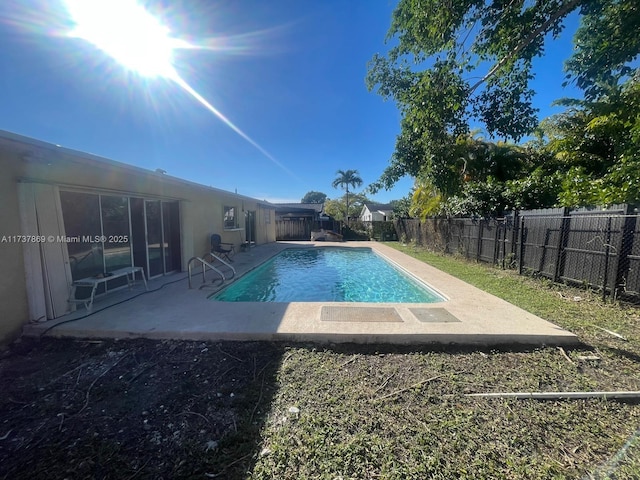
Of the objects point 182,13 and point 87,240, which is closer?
point 87,240

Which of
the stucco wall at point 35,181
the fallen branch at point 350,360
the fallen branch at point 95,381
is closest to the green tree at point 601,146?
the fallen branch at point 350,360

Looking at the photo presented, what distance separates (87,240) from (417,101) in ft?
23.1

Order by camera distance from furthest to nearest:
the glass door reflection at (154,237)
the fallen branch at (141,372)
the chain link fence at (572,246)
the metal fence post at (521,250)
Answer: the metal fence post at (521,250) < the glass door reflection at (154,237) < the chain link fence at (572,246) < the fallen branch at (141,372)

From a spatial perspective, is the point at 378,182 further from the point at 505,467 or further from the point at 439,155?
the point at 505,467

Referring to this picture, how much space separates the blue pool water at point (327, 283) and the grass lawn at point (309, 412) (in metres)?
2.69

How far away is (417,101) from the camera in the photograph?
505 cm

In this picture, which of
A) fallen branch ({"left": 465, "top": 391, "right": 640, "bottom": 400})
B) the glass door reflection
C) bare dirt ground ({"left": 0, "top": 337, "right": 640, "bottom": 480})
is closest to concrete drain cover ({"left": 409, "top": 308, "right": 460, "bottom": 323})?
bare dirt ground ({"left": 0, "top": 337, "right": 640, "bottom": 480})

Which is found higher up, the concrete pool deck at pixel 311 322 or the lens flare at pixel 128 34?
the lens flare at pixel 128 34

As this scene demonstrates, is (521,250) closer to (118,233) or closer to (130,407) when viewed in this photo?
(130,407)

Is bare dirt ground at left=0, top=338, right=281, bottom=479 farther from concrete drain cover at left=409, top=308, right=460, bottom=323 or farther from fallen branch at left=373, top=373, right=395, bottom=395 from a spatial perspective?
concrete drain cover at left=409, top=308, right=460, bottom=323

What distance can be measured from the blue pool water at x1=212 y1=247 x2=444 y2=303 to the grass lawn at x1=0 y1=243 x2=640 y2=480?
2.69 m

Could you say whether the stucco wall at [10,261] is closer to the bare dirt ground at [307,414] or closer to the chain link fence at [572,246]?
the bare dirt ground at [307,414]

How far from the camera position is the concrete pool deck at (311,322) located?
12.1ft

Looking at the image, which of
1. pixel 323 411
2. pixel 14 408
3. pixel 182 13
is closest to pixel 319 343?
pixel 323 411
